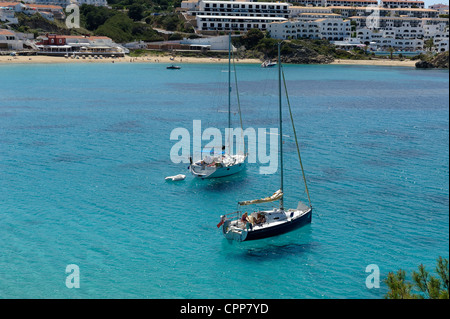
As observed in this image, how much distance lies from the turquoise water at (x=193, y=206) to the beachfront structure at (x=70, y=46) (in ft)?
364

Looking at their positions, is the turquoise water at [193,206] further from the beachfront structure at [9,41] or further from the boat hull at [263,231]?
the beachfront structure at [9,41]

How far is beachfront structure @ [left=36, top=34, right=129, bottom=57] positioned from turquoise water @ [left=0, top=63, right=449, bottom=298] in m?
111

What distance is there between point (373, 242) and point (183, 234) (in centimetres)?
1294

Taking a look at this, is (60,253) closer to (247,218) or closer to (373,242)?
(247,218)

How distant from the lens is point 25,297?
27.2 meters

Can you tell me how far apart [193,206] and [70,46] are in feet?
547

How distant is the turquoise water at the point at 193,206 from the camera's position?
29.7 m

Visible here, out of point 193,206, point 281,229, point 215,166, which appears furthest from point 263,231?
point 215,166

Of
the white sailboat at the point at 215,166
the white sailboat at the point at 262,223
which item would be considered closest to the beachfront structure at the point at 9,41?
the white sailboat at the point at 215,166

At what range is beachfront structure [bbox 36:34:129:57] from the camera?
191m

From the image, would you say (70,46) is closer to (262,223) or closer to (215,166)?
(215,166)

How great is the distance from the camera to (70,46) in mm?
191875
